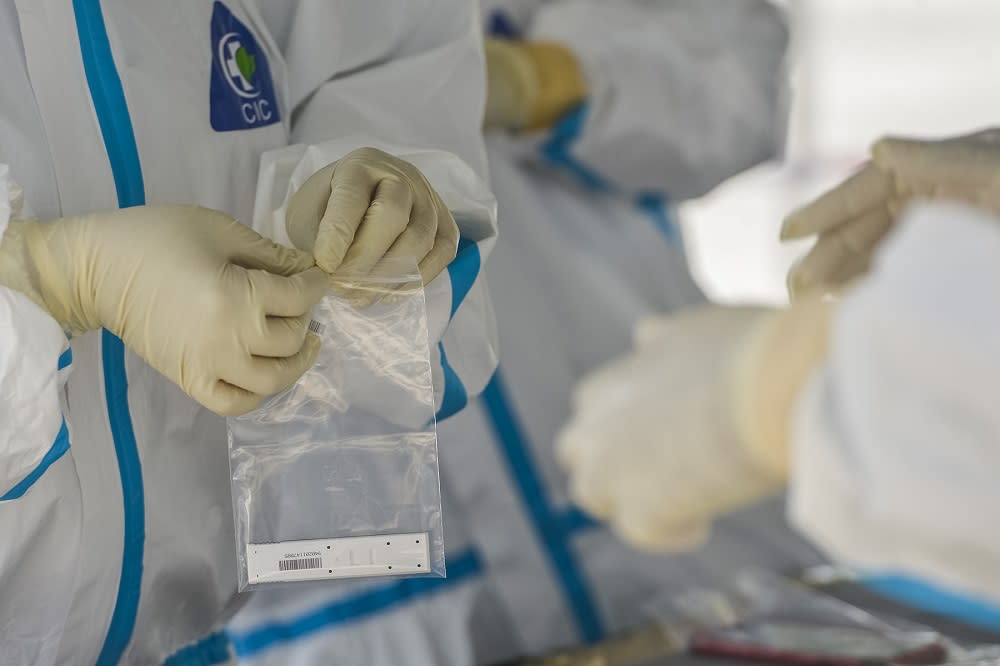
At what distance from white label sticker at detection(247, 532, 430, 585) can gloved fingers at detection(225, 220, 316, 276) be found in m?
0.17

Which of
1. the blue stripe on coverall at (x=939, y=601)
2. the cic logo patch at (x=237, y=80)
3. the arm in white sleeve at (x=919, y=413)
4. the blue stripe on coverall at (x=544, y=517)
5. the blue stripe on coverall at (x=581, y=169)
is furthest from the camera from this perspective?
the blue stripe on coverall at (x=581, y=169)

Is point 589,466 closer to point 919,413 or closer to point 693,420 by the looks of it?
point 693,420

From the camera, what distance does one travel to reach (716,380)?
433mm

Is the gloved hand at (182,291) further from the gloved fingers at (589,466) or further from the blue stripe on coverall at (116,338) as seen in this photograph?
the gloved fingers at (589,466)

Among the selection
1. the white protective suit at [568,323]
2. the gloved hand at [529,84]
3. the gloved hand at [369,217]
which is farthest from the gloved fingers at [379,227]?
the gloved hand at [529,84]

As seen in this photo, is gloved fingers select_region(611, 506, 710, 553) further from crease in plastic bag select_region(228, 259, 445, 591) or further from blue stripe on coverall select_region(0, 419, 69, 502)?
blue stripe on coverall select_region(0, 419, 69, 502)

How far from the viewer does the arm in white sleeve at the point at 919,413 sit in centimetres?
33

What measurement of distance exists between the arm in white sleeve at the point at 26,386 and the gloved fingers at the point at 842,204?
0.45 metres

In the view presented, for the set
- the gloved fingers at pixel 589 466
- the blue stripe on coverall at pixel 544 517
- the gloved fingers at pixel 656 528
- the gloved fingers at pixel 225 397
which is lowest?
the blue stripe on coverall at pixel 544 517

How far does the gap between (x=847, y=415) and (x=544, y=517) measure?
80 centimetres

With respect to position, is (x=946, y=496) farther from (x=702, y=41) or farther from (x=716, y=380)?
(x=702, y=41)

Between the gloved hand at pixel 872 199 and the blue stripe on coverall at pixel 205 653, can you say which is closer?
the gloved hand at pixel 872 199

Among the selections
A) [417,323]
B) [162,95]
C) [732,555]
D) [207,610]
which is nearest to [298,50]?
[162,95]

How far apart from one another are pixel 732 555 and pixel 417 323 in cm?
77
